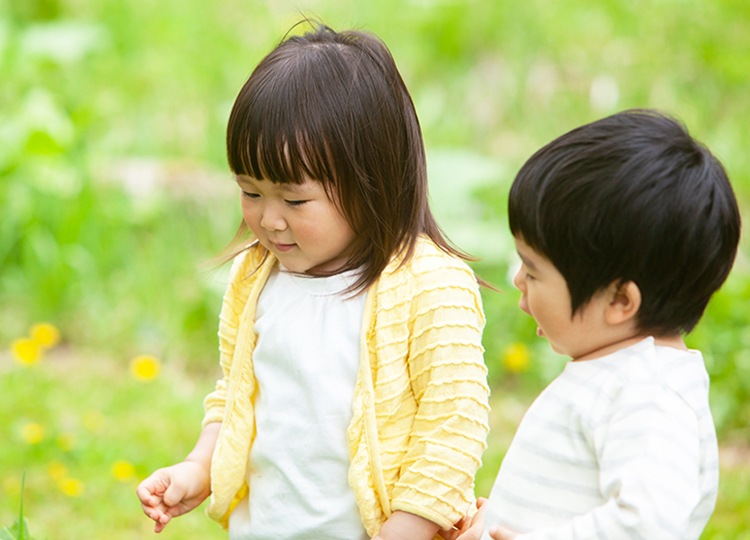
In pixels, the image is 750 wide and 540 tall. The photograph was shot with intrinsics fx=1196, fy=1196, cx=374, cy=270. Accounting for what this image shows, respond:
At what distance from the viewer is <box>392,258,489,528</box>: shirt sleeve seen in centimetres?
211

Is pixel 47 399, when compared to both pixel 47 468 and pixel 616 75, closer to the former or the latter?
pixel 47 468

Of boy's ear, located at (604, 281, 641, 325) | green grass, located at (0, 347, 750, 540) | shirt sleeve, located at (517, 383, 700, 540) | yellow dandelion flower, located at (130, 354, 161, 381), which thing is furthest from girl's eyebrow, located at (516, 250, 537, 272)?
yellow dandelion flower, located at (130, 354, 161, 381)

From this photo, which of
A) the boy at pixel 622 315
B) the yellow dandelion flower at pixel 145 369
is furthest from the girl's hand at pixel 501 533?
the yellow dandelion flower at pixel 145 369

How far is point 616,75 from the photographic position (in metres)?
5.61

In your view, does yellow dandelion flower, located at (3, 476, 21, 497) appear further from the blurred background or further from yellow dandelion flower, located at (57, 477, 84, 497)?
yellow dandelion flower, located at (57, 477, 84, 497)

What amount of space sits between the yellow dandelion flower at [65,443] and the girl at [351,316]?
158 centimetres

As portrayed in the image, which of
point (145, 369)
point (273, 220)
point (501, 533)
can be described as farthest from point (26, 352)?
point (501, 533)

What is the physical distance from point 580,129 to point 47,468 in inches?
94.5

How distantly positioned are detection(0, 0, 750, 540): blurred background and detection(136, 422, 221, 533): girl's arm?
0.98 m

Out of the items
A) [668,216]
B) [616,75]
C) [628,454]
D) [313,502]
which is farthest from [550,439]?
[616,75]

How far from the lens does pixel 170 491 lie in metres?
2.35

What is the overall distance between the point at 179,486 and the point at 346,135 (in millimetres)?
781

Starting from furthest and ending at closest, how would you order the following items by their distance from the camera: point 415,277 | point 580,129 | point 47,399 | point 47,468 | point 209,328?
point 209,328 → point 47,399 → point 47,468 → point 415,277 → point 580,129

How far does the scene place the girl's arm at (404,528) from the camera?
2.12 metres
